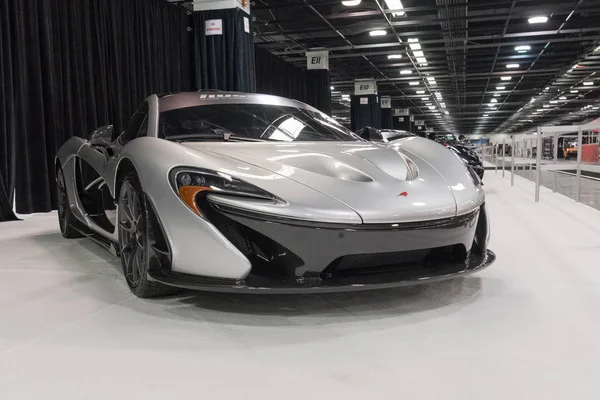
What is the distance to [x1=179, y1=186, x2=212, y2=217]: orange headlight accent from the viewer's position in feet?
6.38

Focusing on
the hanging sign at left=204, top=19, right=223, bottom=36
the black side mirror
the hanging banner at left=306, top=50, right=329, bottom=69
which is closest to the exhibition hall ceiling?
the hanging banner at left=306, top=50, right=329, bottom=69

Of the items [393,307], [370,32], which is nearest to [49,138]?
[393,307]

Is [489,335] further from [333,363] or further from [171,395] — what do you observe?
[171,395]

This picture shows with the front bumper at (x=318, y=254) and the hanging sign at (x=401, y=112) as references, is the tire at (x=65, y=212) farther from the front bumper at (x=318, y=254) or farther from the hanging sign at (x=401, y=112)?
the hanging sign at (x=401, y=112)

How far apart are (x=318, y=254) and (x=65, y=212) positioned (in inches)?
111

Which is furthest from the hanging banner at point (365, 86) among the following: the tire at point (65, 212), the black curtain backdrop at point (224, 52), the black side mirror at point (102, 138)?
the black side mirror at point (102, 138)

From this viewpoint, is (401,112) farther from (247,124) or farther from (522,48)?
(247,124)

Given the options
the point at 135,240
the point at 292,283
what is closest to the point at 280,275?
the point at 292,283

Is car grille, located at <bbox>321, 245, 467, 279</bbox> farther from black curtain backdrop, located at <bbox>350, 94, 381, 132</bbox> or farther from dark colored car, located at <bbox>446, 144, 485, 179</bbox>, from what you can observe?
black curtain backdrop, located at <bbox>350, 94, 381, 132</bbox>

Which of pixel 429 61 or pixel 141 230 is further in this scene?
pixel 429 61

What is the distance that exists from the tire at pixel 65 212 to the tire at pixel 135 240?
1486 mm

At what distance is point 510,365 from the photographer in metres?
1.62

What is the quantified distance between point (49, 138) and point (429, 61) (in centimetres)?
1494

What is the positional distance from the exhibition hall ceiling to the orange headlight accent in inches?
374
